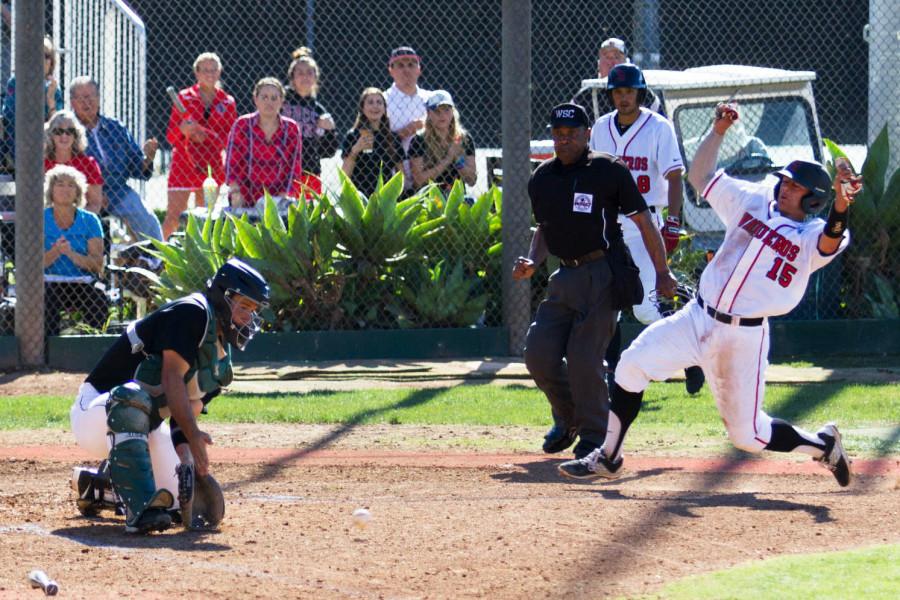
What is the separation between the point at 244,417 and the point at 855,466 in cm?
372

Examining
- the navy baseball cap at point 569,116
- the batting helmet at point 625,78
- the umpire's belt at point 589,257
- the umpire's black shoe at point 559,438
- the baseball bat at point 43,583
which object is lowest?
the umpire's black shoe at point 559,438

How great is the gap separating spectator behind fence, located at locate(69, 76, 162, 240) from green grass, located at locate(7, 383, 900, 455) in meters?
2.45

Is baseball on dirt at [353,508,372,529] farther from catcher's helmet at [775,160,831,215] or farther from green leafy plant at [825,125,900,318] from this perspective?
green leafy plant at [825,125,900,318]

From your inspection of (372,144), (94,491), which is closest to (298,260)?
(372,144)

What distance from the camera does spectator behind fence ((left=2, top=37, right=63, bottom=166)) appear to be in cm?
1097

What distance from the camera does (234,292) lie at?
5609 mm

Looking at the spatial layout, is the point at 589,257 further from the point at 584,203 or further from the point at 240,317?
the point at 240,317

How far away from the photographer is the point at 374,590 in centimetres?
487

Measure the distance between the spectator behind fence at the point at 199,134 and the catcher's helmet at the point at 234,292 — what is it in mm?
6305

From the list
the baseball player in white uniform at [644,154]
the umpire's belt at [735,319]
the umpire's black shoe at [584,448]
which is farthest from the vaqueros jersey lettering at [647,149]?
the umpire's belt at [735,319]

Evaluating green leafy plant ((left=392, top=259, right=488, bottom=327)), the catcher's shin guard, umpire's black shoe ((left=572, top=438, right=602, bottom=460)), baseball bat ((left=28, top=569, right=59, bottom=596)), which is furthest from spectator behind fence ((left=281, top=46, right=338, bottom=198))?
baseball bat ((left=28, top=569, right=59, bottom=596))

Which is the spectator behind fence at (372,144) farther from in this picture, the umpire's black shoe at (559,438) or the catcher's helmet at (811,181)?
the catcher's helmet at (811,181)

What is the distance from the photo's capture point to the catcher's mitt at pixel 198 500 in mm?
5660

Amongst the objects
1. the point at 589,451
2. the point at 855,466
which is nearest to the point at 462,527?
the point at 589,451
